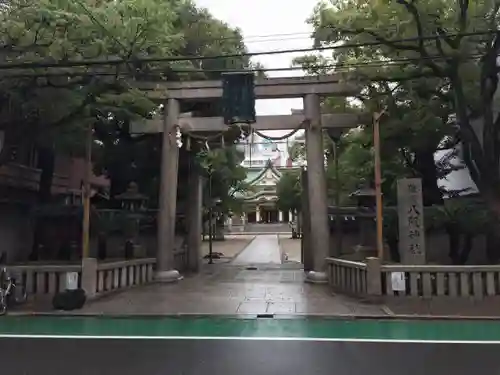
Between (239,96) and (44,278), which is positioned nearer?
(44,278)

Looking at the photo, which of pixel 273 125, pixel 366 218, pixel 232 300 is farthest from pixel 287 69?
pixel 366 218

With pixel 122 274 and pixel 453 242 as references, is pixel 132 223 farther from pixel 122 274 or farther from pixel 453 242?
pixel 453 242

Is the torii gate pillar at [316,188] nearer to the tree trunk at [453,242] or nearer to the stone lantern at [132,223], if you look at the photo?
the tree trunk at [453,242]

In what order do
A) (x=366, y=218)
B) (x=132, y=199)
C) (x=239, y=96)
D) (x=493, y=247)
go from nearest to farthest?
(x=493, y=247)
(x=239, y=96)
(x=366, y=218)
(x=132, y=199)

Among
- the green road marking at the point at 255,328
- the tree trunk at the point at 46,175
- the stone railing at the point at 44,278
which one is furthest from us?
the tree trunk at the point at 46,175

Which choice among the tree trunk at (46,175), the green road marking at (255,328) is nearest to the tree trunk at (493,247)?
the green road marking at (255,328)

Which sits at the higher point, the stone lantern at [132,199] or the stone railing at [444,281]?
the stone lantern at [132,199]

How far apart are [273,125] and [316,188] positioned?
8.21ft

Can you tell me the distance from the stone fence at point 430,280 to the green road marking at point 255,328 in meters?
2.19

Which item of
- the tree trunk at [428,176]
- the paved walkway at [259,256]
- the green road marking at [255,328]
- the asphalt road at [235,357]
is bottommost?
the green road marking at [255,328]

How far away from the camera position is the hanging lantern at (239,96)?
45.6ft

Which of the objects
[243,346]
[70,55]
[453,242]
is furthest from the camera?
[453,242]

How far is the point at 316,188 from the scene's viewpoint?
15977mm

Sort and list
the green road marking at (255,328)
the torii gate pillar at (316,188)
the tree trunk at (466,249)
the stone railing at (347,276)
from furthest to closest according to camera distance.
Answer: the tree trunk at (466,249) < the torii gate pillar at (316,188) < the stone railing at (347,276) < the green road marking at (255,328)
